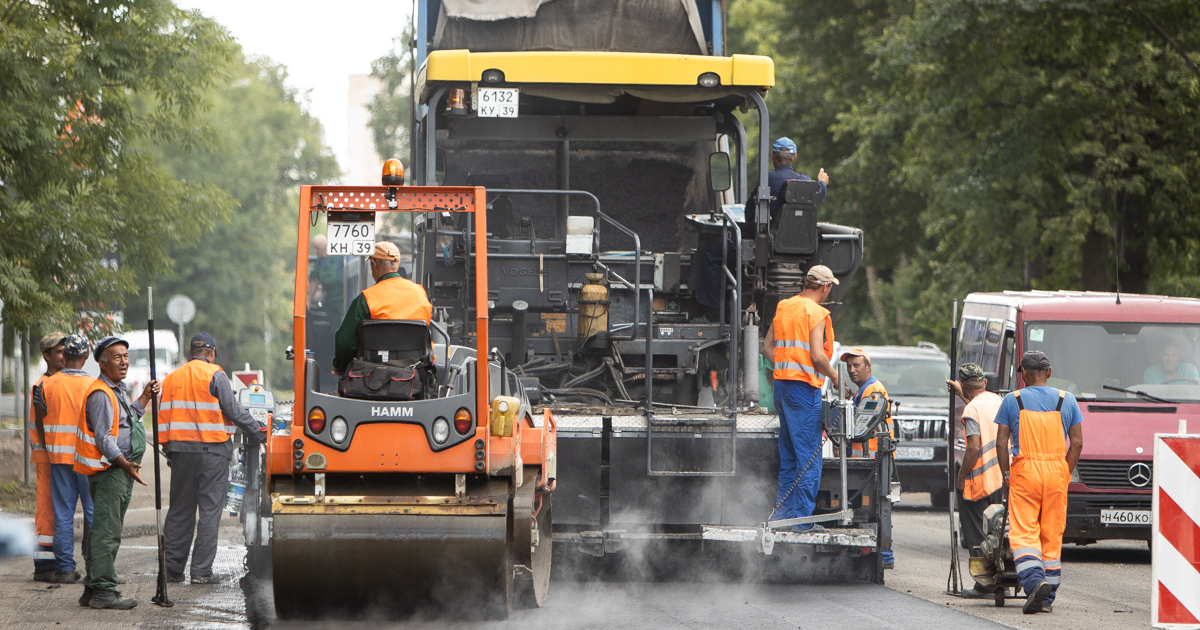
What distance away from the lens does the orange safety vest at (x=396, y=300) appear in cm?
729

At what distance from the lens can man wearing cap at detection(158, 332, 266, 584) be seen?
949cm

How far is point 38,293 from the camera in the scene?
39.0 ft

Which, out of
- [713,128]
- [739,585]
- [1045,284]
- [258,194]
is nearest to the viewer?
[739,585]

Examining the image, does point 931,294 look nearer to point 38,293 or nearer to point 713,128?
point 713,128

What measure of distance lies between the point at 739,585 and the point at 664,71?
352 centimetres

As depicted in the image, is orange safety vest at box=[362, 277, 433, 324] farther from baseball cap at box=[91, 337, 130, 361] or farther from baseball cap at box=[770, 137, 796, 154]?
baseball cap at box=[770, 137, 796, 154]

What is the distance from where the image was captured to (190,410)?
31.1 ft

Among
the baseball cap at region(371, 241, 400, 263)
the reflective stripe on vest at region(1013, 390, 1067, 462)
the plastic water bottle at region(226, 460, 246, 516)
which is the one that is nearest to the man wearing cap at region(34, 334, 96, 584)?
the plastic water bottle at region(226, 460, 246, 516)

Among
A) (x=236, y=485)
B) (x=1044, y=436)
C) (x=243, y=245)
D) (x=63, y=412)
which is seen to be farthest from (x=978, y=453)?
(x=243, y=245)

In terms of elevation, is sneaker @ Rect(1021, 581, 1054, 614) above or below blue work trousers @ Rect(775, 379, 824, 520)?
below

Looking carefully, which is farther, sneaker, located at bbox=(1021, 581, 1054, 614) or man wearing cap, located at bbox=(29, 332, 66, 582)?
man wearing cap, located at bbox=(29, 332, 66, 582)

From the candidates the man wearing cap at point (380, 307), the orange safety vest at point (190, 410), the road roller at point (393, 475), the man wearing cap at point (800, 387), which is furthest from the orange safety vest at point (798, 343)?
the orange safety vest at point (190, 410)

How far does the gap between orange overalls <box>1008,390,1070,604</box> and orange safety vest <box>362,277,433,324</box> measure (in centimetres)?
388

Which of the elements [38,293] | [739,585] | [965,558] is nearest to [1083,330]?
[965,558]
